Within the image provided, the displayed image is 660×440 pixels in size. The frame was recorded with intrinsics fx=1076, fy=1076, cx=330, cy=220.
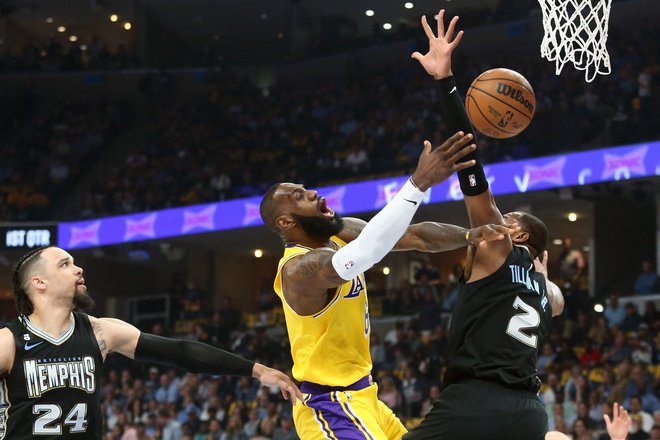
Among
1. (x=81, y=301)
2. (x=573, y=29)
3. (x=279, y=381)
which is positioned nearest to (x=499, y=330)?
(x=279, y=381)

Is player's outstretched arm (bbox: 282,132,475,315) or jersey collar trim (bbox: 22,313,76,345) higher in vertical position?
player's outstretched arm (bbox: 282,132,475,315)

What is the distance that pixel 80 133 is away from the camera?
26.1 metres

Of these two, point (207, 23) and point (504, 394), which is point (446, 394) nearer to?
point (504, 394)

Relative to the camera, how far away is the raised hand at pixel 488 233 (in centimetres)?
455

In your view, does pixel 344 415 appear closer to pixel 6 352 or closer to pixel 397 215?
pixel 397 215

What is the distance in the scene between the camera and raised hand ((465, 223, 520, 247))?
4547 millimetres

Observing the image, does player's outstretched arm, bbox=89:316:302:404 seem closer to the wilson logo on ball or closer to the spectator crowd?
the wilson logo on ball

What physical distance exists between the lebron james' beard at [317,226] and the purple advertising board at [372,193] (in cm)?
1027

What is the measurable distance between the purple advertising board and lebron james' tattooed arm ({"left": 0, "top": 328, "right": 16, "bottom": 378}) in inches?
450

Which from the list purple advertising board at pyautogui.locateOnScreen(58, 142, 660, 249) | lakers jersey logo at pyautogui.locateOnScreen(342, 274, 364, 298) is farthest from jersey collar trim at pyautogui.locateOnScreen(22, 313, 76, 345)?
purple advertising board at pyautogui.locateOnScreen(58, 142, 660, 249)

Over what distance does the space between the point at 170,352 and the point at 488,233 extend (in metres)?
1.62

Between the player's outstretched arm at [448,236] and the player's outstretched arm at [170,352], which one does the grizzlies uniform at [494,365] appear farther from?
the player's outstretched arm at [170,352]

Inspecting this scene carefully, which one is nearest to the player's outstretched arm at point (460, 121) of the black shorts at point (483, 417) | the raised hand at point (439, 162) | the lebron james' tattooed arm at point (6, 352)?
the raised hand at point (439, 162)

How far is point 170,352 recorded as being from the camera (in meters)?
5.07
